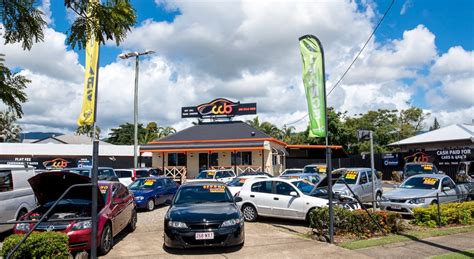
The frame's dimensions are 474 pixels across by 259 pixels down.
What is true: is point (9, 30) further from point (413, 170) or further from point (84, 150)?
point (84, 150)

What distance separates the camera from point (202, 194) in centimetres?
922

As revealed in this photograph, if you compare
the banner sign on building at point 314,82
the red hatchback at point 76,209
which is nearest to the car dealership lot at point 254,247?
the red hatchback at point 76,209

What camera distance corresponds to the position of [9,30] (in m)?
3.74

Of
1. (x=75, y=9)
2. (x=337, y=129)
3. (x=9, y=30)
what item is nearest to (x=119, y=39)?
(x=75, y=9)

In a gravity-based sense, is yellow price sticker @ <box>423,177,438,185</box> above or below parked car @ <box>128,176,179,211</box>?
above

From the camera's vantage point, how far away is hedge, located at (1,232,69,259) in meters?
5.87

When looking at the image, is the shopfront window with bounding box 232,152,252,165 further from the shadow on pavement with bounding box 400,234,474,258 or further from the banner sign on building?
the shadow on pavement with bounding box 400,234,474,258

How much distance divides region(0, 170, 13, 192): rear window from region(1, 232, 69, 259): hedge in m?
4.15

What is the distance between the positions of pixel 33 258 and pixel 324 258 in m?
5.06

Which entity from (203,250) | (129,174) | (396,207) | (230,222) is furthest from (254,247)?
(129,174)

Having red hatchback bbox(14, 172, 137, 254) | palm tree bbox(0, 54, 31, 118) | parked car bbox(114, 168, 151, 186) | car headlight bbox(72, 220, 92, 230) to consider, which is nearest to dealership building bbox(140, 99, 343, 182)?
parked car bbox(114, 168, 151, 186)

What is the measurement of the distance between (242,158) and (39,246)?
27232mm

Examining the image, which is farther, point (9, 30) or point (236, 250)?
point (236, 250)

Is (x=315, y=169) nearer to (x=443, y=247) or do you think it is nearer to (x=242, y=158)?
(x=242, y=158)
